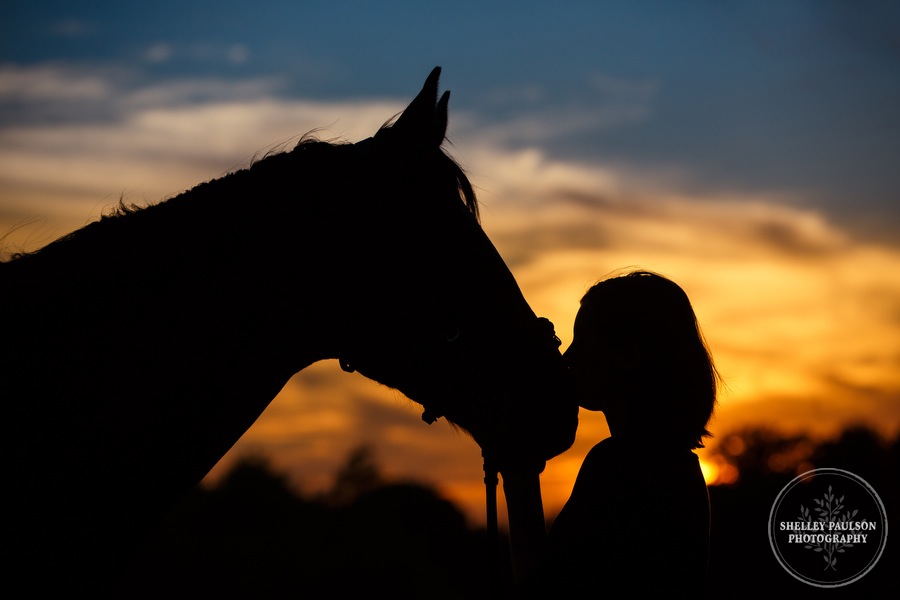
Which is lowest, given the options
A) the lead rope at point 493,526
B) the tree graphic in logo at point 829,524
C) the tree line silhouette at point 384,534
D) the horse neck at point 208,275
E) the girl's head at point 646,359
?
the tree line silhouette at point 384,534

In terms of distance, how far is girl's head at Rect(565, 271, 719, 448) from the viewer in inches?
118

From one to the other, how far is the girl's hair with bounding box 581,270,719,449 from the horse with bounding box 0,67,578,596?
9.8 inches

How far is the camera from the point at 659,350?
9.96 feet

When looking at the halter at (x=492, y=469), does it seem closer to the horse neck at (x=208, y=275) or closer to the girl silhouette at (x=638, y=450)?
the girl silhouette at (x=638, y=450)

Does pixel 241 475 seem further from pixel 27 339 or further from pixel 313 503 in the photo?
pixel 27 339

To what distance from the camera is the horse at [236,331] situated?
7.54 feet

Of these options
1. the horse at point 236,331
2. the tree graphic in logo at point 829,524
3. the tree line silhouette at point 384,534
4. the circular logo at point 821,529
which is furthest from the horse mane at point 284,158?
the tree line silhouette at point 384,534

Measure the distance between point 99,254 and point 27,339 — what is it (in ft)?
1.17

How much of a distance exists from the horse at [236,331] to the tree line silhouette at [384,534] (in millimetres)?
30689

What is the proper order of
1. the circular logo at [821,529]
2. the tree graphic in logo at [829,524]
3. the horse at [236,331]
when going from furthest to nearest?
the tree graphic in logo at [829,524]
the circular logo at [821,529]
the horse at [236,331]

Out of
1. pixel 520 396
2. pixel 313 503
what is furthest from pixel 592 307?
pixel 313 503

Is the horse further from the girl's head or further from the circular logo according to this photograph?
the circular logo

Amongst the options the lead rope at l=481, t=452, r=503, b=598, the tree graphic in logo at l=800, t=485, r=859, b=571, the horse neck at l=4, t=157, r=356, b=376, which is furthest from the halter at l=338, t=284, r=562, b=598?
the tree graphic in logo at l=800, t=485, r=859, b=571

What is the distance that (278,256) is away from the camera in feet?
8.85
